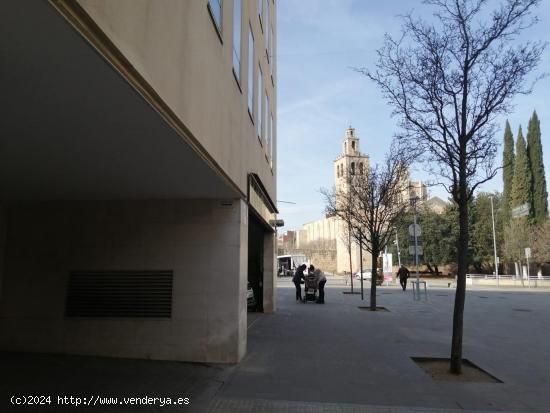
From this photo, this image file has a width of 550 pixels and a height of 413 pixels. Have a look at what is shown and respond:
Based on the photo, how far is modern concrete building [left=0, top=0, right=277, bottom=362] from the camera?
5090mm

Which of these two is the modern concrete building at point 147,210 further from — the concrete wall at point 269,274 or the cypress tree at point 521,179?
the cypress tree at point 521,179

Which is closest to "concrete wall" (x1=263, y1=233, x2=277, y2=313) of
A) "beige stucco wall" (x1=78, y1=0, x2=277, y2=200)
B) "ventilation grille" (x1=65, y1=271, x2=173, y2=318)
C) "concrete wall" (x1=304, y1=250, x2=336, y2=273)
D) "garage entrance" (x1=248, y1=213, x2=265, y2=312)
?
"garage entrance" (x1=248, y1=213, x2=265, y2=312)

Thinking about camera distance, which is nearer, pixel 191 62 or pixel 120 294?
pixel 191 62

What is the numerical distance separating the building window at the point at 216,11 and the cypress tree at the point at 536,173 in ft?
200

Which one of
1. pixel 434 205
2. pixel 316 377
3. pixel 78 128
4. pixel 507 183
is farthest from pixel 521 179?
pixel 78 128

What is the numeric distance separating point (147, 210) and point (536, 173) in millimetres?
61619

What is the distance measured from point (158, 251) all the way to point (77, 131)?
417 cm

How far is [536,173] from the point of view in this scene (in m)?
60.0

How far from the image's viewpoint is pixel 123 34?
11.5ft

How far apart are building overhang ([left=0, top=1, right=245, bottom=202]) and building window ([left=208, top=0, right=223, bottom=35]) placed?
209cm

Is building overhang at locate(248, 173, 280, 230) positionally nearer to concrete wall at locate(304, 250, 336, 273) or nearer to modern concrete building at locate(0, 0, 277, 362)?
modern concrete building at locate(0, 0, 277, 362)

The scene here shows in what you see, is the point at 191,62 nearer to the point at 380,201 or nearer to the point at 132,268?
the point at 132,268

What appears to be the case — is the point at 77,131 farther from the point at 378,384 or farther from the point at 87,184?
the point at 378,384

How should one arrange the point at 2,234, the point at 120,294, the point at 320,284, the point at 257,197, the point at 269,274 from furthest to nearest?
the point at 320,284 < the point at 269,274 < the point at 257,197 < the point at 2,234 < the point at 120,294
